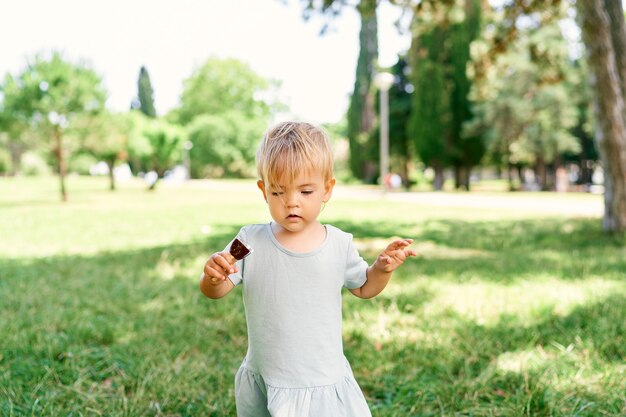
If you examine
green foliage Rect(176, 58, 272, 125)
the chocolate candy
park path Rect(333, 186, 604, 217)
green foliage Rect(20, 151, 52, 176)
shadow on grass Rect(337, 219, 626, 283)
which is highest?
green foliage Rect(176, 58, 272, 125)

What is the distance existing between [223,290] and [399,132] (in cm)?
3476

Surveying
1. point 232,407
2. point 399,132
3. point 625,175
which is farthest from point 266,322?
point 399,132

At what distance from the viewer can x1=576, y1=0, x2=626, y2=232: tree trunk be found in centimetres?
751

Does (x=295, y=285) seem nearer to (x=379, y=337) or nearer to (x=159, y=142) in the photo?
(x=379, y=337)

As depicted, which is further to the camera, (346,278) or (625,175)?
(625,175)

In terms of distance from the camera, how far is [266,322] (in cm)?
172

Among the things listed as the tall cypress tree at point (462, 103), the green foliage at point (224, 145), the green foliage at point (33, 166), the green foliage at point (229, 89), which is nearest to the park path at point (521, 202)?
the tall cypress tree at point (462, 103)

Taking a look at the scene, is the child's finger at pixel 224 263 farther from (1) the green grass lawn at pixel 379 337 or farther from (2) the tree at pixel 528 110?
(2) the tree at pixel 528 110

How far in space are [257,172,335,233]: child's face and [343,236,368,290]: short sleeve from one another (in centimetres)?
21

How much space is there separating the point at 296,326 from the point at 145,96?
Result: 73.9 metres

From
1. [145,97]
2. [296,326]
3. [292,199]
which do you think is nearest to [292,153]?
[292,199]

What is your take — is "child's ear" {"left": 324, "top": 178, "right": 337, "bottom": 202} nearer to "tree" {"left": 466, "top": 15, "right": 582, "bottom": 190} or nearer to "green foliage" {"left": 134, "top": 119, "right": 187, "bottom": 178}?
"tree" {"left": 466, "top": 15, "right": 582, "bottom": 190}

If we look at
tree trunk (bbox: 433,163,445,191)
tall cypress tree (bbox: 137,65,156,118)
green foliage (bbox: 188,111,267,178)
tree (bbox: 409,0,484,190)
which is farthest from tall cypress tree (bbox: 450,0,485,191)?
tall cypress tree (bbox: 137,65,156,118)

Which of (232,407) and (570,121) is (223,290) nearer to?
(232,407)
